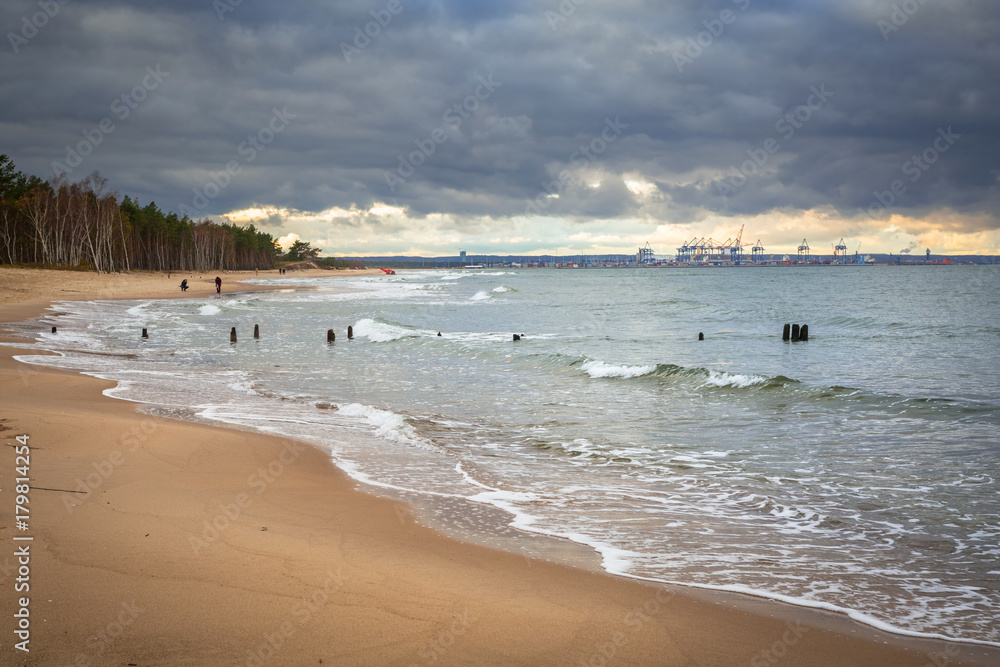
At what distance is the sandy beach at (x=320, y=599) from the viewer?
3809 millimetres

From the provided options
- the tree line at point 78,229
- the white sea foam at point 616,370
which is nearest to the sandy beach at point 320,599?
the white sea foam at point 616,370

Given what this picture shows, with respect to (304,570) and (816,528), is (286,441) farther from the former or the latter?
(816,528)

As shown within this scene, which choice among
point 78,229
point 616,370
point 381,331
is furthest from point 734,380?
point 78,229

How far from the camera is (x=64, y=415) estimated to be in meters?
9.93

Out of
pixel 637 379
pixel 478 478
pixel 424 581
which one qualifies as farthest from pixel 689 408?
pixel 424 581

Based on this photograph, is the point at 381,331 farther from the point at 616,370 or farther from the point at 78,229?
the point at 78,229

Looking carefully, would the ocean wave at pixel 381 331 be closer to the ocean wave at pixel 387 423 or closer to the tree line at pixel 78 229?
the ocean wave at pixel 387 423

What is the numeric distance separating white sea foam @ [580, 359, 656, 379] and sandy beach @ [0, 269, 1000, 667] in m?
12.5

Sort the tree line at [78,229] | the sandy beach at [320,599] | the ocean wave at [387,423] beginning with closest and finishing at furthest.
→ the sandy beach at [320,599]
the ocean wave at [387,423]
the tree line at [78,229]

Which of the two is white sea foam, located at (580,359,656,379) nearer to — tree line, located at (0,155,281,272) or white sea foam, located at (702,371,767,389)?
white sea foam, located at (702,371,767,389)

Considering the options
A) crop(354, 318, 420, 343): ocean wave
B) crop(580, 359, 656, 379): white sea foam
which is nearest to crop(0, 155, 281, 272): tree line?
crop(354, 318, 420, 343): ocean wave

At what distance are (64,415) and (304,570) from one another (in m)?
7.35

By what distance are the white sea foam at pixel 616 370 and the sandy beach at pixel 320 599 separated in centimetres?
1245

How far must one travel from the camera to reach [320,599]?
4.43m
